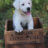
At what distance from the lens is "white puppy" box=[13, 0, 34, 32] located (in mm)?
1591

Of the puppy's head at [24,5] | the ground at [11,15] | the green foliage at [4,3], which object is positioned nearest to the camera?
the puppy's head at [24,5]

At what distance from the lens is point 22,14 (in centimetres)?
166

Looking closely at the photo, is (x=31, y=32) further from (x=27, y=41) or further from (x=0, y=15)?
(x=0, y=15)

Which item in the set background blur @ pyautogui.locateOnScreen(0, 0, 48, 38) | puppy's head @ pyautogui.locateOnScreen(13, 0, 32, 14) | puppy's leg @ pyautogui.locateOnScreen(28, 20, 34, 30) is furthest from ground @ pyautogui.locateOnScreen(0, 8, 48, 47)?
puppy's head @ pyautogui.locateOnScreen(13, 0, 32, 14)

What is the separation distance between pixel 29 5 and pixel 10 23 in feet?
1.19

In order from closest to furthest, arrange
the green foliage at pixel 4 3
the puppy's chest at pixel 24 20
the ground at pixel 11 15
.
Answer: the puppy's chest at pixel 24 20, the green foliage at pixel 4 3, the ground at pixel 11 15

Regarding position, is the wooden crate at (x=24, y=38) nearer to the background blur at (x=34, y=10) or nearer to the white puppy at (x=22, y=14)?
the white puppy at (x=22, y=14)

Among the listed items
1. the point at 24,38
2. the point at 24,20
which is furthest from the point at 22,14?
the point at 24,38

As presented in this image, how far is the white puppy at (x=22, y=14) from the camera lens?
5.22 ft

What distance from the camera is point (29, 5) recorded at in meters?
1.60

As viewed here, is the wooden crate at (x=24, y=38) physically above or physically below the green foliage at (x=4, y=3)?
below

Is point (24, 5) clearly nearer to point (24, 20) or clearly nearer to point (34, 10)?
point (24, 20)

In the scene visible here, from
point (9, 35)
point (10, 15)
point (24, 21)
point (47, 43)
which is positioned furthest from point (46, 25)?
point (9, 35)

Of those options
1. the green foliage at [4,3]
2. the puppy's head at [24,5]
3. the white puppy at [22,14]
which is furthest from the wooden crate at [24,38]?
the green foliage at [4,3]
